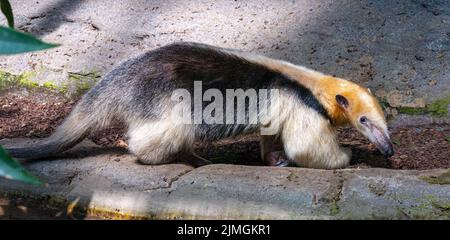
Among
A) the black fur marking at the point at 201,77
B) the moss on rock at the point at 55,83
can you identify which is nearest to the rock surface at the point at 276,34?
the moss on rock at the point at 55,83

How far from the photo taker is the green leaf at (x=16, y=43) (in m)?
1.90

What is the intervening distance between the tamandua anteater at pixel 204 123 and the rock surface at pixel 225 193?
0.26m

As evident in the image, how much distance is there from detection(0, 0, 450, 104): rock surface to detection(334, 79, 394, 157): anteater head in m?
1.20

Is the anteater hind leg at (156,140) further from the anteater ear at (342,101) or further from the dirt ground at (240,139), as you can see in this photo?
the anteater ear at (342,101)

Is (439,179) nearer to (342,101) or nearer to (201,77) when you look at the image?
(342,101)

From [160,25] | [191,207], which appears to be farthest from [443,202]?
[160,25]

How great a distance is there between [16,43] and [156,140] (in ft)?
9.63

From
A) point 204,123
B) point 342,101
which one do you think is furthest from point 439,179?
point 204,123

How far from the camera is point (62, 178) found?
4609 mm

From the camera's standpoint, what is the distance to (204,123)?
196 inches

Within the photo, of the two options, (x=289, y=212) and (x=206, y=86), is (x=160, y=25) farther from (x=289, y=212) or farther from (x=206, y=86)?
(x=289, y=212)

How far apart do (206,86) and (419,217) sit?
1.84m

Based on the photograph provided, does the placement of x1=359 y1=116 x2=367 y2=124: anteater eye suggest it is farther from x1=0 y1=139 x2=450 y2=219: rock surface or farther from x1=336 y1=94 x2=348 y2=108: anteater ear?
x1=0 y1=139 x2=450 y2=219: rock surface

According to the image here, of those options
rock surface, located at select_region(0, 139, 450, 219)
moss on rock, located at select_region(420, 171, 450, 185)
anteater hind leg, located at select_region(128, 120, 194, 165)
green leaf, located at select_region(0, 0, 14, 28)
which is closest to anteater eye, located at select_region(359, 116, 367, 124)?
rock surface, located at select_region(0, 139, 450, 219)
